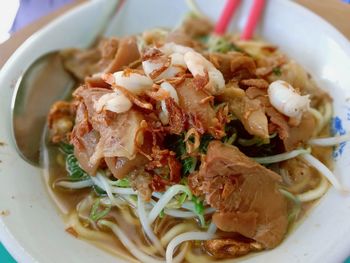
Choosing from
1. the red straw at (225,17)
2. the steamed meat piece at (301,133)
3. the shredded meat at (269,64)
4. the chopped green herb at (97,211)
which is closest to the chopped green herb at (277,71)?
the shredded meat at (269,64)

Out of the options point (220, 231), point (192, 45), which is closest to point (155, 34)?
point (192, 45)

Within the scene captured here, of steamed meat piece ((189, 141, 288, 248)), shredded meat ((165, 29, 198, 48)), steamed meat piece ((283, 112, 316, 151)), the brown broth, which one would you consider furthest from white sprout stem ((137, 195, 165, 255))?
shredded meat ((165, 29, 198, 48))

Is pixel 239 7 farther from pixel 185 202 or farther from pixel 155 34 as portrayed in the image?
pixel 185 202

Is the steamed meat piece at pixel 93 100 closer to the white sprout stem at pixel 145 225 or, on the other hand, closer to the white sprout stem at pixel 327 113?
the white sprout stem at pixel 145 225

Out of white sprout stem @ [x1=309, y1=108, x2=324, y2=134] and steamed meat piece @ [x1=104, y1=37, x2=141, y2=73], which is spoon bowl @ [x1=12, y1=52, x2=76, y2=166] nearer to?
steamed meat piece @ [x1=104, y1=37, x2=141, y2=73]

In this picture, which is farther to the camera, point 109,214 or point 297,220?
point 109,214

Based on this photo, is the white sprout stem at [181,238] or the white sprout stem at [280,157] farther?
the white sprout stem at [280,157]
